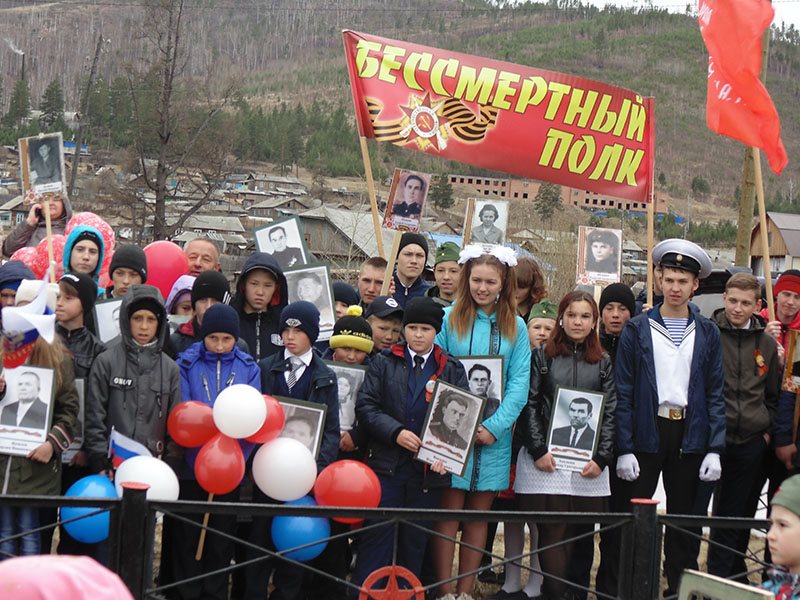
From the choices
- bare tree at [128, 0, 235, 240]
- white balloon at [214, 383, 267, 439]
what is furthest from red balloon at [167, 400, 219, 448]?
bare tree at [128, 0, 235, 240]

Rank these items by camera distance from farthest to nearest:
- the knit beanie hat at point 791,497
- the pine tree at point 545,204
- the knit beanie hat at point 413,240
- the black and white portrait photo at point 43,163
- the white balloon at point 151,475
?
the pine tree at point 545,204, the knit beanie hat at point 413,240, the black and white portrait photo at point 43,163, the white balloon at point 151,475, the knit beanie hat at point 791,497

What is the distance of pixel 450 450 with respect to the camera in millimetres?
5750

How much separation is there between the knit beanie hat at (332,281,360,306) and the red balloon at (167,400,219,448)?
2044 millimetres

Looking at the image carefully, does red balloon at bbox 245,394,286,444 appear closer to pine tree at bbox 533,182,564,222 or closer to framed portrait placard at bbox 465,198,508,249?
framed portrait placard at bbox 465,198,508,249

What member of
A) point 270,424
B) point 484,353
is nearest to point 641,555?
point 484,353

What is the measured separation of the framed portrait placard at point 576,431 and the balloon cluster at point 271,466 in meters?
1.22

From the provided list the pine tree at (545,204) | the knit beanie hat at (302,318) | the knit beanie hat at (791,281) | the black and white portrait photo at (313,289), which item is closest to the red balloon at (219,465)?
the knit beanie hat at (302,318)

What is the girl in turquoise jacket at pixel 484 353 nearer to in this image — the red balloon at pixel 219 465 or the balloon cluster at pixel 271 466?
the balloon cluster at pixel 271 466

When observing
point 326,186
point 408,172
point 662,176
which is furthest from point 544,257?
point 662,176

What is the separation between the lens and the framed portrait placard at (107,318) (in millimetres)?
6398

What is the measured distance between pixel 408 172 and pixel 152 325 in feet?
10.2

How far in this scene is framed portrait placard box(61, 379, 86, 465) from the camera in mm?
5672

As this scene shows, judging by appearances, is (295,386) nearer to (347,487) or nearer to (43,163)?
(347,487)

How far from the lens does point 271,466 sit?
5.50 m
